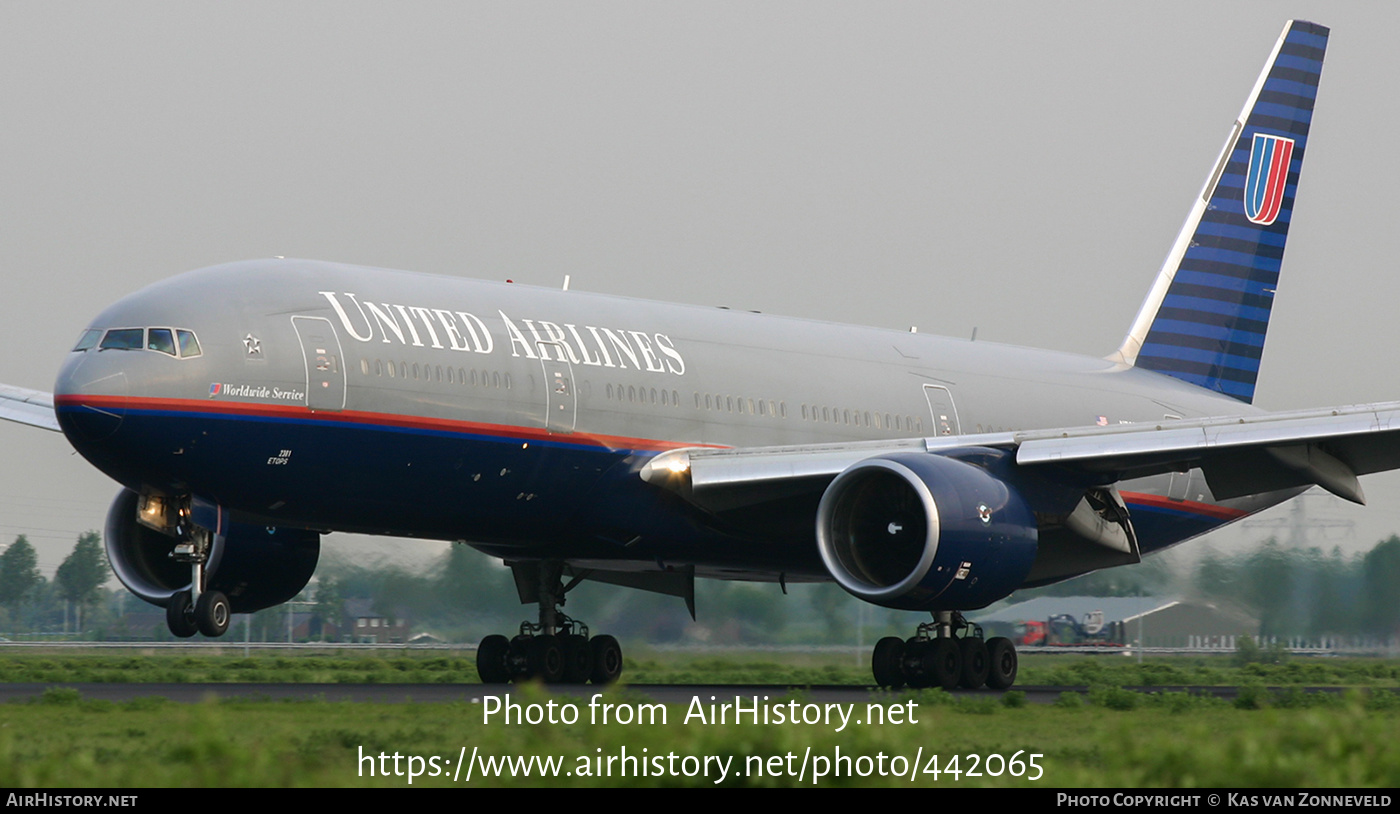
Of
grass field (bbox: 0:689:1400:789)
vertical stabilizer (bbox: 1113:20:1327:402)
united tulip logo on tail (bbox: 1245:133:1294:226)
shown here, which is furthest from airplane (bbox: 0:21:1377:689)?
united tulip logo on tail (bbox: 1245:133:1294:226)

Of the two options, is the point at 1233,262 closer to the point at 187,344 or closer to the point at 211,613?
the point at 187,344

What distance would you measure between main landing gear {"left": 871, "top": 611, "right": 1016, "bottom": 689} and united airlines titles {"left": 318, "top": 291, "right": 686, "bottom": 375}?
181 inches

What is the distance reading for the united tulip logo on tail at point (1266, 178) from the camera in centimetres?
2906

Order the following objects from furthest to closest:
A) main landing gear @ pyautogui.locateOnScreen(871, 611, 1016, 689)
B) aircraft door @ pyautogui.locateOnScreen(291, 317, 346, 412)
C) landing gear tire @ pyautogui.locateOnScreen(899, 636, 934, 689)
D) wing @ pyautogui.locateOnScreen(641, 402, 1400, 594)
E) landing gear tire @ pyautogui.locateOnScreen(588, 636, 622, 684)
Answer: landing gear tire @ pyautogui.locateOnScreen(588, 636, 622, 684)
landing gear tire @ pyautogui.locateOnScreen(899, 636, 934, 689)
main landing gear @ pyautogui.locateOnScreen(871, 611, 1016, 689)
wing @ pyautogui.locateOnScreen(641, 402, 1400, 594)
aircraft door @ pyautogui.locateOnScreen(291, 317, 346, 412)

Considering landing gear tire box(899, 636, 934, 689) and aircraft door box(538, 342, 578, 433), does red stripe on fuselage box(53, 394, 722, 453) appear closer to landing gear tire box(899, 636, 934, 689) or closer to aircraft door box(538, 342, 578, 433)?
aircraft door box(538, 342, 578, 433)

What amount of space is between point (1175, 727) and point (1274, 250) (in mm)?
17495

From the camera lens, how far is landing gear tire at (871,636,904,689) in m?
21.6

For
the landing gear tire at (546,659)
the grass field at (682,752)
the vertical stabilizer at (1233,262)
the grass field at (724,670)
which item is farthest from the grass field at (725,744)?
the vertical stabilizer at (1233,262)

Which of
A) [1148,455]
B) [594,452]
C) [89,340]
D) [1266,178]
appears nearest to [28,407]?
[89,340]

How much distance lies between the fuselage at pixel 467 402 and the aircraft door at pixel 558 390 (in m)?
0.02

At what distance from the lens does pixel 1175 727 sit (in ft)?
44.8
